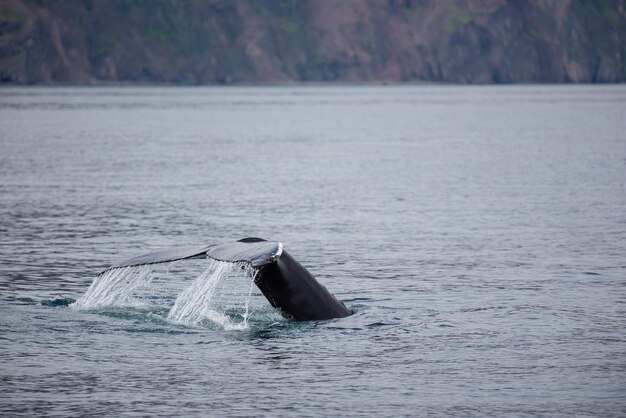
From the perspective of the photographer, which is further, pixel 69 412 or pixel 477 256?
pixel 477 256

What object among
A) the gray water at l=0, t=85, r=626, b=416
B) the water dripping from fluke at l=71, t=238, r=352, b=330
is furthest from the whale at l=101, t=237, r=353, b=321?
the gray water at l=0, t=85, r=626, b=416

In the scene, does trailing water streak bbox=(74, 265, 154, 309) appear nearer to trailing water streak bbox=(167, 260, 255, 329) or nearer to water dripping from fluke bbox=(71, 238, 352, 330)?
water dripping from fluke bbox=(71, 238, 352, 330)

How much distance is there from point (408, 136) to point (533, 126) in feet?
47.2

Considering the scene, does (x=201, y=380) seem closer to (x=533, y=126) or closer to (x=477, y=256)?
(x=477, y=256)

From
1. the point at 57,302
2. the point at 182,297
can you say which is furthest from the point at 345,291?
the point at 57,302

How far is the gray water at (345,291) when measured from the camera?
1294cm

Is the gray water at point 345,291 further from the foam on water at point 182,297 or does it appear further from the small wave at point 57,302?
the foam on water at point 182,297

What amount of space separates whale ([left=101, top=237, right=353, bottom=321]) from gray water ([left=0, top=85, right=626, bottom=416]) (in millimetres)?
294

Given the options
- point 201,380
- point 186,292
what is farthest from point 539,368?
point 186,292

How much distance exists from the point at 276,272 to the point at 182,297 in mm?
4084

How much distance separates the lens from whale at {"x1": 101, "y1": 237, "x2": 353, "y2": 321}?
13.3 metres

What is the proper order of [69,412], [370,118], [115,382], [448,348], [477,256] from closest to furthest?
[69,412]
[115,382]
[448,348]
[477,256]
[370,118]

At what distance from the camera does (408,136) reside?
7712 centimetres

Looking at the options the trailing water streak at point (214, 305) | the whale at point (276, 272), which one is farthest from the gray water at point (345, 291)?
the whale at point (276, 272)
